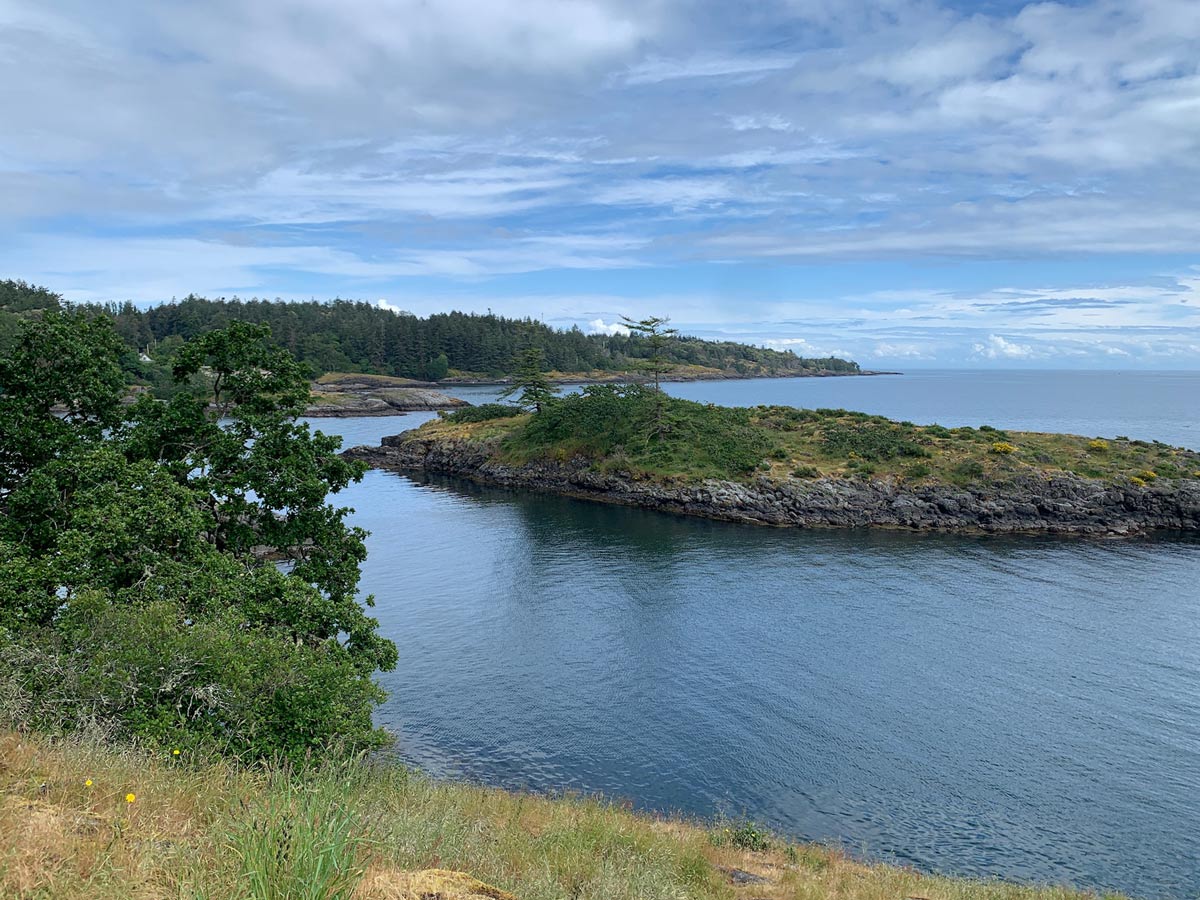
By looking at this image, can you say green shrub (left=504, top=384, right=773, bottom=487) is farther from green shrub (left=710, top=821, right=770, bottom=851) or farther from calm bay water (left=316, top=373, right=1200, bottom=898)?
green shrub (left=710, top=821, right=770, bottom=851)

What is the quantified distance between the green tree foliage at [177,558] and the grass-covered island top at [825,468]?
4975 cm

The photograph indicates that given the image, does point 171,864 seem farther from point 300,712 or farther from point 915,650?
point 915,650

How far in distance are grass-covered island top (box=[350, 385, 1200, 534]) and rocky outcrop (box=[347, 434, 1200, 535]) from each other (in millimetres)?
113

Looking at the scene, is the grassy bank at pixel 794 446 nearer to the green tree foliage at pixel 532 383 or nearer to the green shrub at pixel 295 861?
the green tree foliage at pixel 532 383

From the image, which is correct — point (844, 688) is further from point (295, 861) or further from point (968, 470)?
point (968, 470)

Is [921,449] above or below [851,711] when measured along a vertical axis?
above

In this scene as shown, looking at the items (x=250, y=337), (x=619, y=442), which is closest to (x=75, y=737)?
(x=250, y=337)

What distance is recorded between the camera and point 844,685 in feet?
110

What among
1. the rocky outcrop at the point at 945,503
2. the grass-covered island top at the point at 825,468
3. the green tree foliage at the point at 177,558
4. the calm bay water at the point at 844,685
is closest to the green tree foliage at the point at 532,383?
the grass-covered island top at the point at 825,468

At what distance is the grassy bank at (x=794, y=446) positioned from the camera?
7019 centimetres

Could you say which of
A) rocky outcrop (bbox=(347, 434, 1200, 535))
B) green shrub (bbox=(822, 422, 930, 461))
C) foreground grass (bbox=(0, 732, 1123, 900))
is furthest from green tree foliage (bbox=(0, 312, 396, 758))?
green shrub (bbox=(822, 422, 930, 461))

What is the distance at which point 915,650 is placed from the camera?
124 feet

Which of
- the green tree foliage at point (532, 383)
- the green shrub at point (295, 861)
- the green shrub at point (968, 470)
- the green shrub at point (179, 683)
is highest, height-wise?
the green tree foliage at point (532, 383)

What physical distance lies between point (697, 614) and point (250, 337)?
1139 inches
